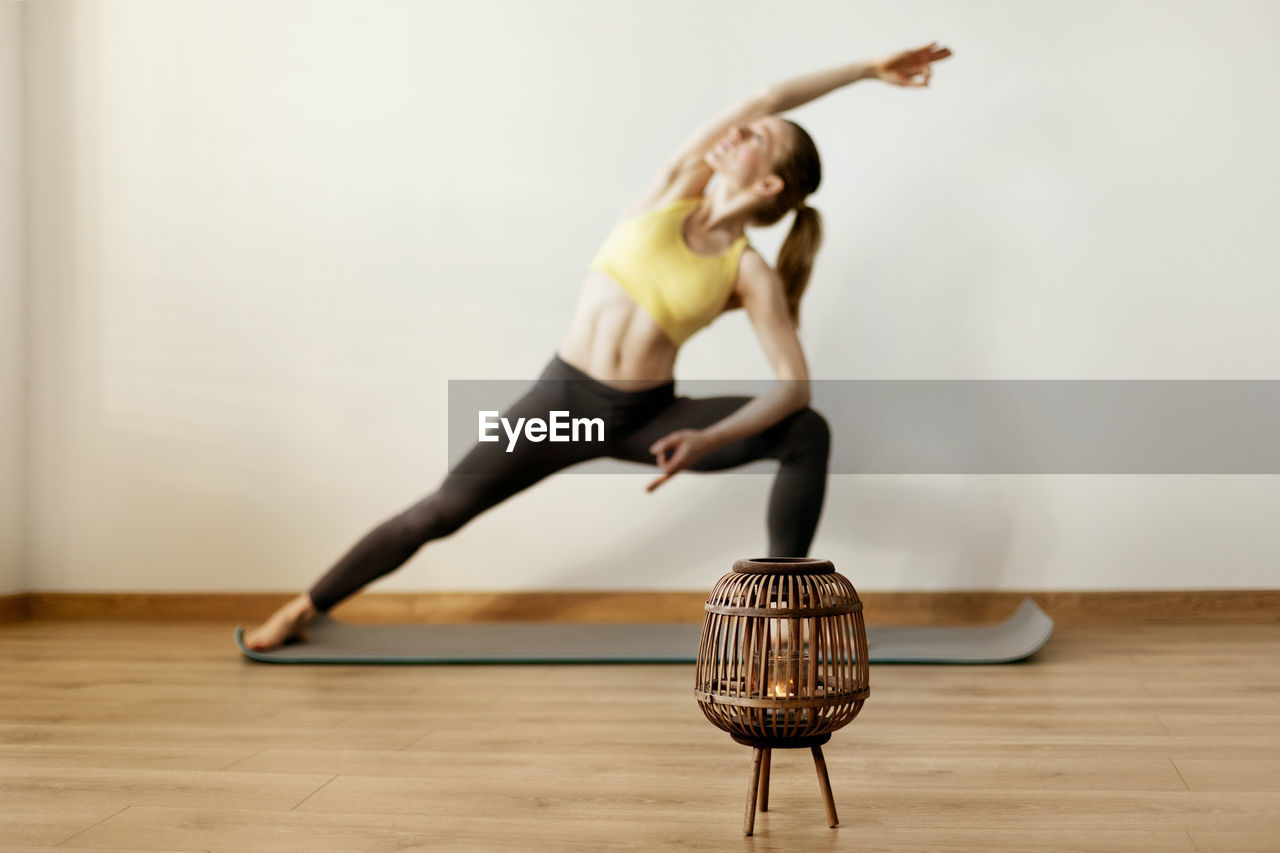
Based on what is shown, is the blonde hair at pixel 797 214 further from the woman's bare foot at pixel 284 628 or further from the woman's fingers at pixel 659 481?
the woman's bare foot at pixel 284 628

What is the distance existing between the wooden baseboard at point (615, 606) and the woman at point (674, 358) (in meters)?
0.40

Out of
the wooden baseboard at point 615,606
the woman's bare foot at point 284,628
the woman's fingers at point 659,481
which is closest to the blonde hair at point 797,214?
the woman's fingers at point 659,481

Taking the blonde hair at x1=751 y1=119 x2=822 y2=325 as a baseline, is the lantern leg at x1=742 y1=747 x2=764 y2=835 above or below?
below

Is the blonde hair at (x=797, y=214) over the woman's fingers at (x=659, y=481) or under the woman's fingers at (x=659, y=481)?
over

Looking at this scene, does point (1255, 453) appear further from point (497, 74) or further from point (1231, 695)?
point (497, 74)

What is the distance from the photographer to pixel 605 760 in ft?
5.27

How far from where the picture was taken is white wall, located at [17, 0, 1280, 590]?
9.90ft

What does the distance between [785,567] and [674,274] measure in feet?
5.33

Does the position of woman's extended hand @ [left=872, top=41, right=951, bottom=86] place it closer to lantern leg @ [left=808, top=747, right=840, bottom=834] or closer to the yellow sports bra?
the yellow sports bra

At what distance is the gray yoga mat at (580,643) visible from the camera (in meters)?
2.50

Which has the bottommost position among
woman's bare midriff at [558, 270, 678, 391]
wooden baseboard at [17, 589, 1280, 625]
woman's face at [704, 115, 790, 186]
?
wooden baseboard at [17, 589, 1280, 625]

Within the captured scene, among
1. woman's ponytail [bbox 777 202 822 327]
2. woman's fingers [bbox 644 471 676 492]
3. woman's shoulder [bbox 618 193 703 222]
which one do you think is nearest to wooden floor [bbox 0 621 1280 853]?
woman's fingers [bbox 644 471 676 492]

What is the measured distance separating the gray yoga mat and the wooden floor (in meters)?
0.07

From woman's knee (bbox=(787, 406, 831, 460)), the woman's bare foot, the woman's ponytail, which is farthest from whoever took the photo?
the woman's ponytail
